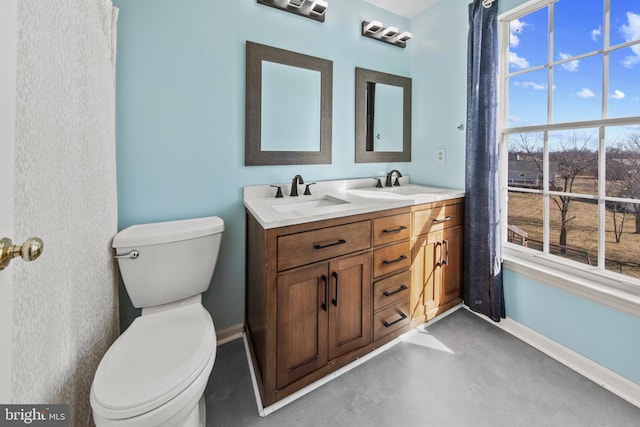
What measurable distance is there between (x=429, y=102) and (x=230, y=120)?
5.58ft

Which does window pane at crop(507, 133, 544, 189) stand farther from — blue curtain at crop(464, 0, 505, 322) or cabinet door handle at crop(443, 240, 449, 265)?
cabinet door handle at crop(443, 240, 449, 265)

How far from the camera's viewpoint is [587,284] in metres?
1.53

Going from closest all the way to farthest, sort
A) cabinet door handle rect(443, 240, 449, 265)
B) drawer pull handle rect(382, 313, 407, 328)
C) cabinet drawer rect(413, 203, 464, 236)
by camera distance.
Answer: drawer pull handle rect(382, 313, 407, 328) → cabinet drawer rect(413, 203, 464, 236) → cabinet door handle rect(443, 240, 449, 265)

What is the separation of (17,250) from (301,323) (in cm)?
109

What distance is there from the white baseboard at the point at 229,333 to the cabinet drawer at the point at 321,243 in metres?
0.86

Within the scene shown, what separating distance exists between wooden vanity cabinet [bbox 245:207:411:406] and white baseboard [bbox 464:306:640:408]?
808 millimetres

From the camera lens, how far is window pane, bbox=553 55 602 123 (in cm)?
150

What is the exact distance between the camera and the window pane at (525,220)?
1834mm

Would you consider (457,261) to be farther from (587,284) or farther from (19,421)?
(19,421)

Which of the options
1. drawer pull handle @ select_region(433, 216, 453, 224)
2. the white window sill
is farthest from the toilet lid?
the white window sill

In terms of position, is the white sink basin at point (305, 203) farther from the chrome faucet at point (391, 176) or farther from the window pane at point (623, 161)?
the window pane at point (623, 161)

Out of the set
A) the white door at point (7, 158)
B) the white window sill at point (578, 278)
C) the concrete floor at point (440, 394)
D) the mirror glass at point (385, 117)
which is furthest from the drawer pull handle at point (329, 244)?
the white window sill at point (578, 278)

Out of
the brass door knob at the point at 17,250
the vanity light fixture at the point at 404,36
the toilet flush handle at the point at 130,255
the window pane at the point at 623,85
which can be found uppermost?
the vanity light fixture at the point at 404,36

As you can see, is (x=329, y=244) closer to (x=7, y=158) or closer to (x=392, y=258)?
(x=392, y=258)
